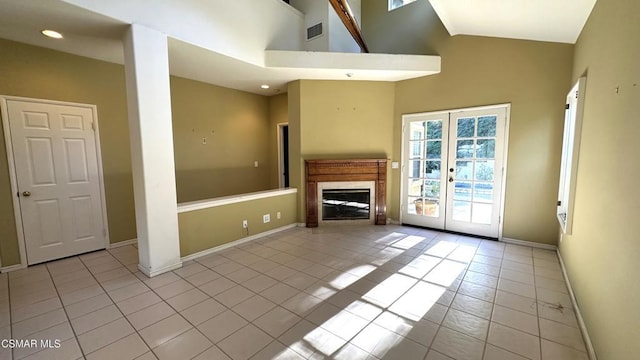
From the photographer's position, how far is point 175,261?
126 inches

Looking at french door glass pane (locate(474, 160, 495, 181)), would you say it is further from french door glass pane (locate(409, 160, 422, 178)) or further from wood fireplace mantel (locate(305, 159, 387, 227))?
wood fireplace mantel (locate(305, 159, 387, 227))

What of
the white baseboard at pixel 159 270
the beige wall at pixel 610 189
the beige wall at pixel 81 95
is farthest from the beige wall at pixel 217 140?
the beige wall at pixel 610 189

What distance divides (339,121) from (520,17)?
2.82 meters

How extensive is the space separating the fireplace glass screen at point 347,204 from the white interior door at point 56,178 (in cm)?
353

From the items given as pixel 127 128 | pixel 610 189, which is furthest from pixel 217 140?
pixel 610 189

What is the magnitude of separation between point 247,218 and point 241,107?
8.75 ft

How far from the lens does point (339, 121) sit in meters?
4.91

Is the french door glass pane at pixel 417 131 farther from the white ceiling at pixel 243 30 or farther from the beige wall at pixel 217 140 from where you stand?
the beige wall at pixel 217 140

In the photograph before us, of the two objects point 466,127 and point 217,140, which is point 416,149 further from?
point 217,140

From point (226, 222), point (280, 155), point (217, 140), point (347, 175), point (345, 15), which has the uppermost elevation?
point (345, 15)

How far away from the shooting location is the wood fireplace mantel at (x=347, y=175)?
15.9 ft

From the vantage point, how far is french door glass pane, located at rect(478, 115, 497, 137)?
157 inches

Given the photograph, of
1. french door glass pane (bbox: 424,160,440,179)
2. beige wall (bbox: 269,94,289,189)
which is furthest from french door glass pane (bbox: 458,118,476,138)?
beige wall (bbox: 269,94,289,189)

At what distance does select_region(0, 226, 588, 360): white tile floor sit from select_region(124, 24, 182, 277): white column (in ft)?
1.27
